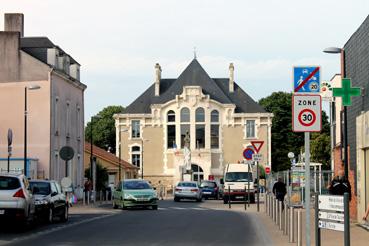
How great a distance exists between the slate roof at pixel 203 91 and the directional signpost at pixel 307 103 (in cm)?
9386

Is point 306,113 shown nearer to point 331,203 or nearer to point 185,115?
point 331,203

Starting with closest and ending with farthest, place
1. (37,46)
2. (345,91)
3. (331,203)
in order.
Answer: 1. (331,203)
2. (345,91)
3. (37,46)

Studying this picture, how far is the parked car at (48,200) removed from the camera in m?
28.1

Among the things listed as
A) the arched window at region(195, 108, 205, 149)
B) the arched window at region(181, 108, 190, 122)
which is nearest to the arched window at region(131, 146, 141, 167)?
the arched window at region(181, 108, 190, 122)

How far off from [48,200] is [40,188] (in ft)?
2.31

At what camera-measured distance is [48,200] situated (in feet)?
93.9

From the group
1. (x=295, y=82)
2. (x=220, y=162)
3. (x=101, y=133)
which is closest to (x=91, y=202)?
(x=295, y=82)

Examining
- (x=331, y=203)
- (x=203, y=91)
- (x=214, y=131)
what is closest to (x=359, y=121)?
(x=331, y=203)

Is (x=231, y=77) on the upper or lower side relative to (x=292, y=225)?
upper

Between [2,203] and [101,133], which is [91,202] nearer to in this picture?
[2,203]

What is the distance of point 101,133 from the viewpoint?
127 meters

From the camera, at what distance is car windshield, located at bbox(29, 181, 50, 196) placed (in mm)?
28853

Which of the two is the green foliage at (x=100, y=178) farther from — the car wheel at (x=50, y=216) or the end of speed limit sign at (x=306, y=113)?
the end of speed limit sign at (x=306, y=113)

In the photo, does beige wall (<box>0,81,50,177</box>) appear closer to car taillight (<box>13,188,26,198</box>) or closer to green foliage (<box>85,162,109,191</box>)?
green foliage (<box>85,162,109,191</box>)
